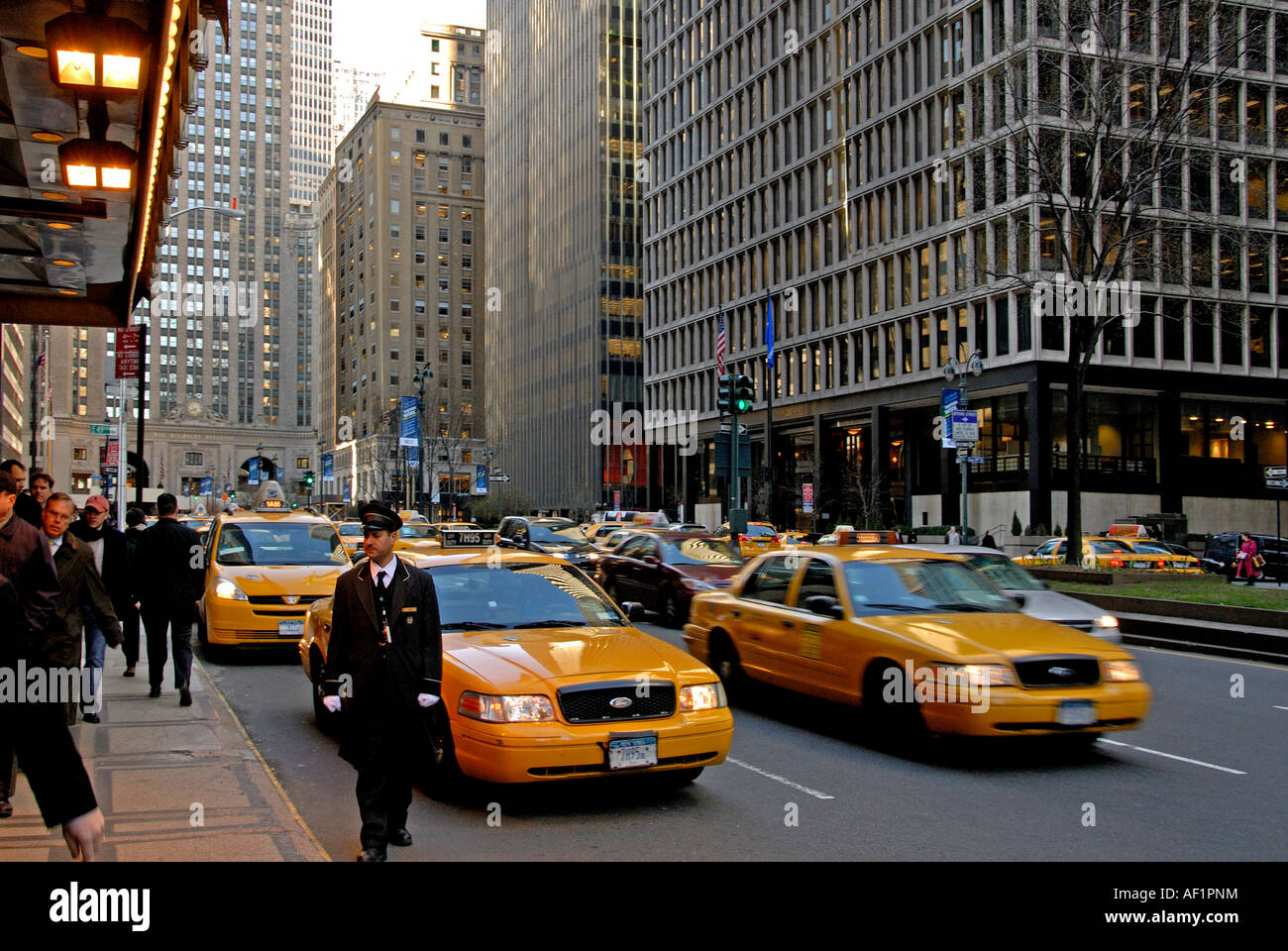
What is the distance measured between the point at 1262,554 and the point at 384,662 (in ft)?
112

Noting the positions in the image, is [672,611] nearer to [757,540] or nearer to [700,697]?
[700,697]

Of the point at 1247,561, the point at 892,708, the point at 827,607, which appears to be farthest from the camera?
the point at 1247,561

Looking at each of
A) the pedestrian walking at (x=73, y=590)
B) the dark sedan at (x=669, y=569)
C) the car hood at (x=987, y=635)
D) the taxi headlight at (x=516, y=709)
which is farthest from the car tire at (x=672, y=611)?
the taxi headlight at (x=516, y=709)

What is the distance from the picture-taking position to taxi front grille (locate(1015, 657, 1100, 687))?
818 centimetres

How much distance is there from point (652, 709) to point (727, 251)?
65.5 meters

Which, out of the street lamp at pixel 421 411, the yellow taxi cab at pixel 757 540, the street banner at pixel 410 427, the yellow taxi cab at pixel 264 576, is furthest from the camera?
the street lamp at pixel 421 411

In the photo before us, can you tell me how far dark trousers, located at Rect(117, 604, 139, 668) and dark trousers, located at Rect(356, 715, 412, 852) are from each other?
21.8 feet

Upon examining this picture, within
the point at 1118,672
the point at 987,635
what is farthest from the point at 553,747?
the point at 1118,672

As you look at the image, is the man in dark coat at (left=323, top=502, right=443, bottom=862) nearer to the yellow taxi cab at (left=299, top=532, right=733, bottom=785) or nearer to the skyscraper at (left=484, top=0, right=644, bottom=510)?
the yellow taxi cab at (left=299, top=532, right=733, bottom=785)

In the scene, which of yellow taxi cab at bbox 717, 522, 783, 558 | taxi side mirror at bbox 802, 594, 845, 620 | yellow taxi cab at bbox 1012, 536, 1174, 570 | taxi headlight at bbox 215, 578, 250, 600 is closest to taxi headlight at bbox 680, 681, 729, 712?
taxi side mirror at bbox 802, 594, 845, 620

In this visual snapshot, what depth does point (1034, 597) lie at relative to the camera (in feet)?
38.4

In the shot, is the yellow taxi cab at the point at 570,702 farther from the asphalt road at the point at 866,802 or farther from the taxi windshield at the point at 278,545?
the taxi windshield at the point at 278,545

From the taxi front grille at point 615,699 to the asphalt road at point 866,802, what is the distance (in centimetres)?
61

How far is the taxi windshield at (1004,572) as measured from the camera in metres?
11.6
